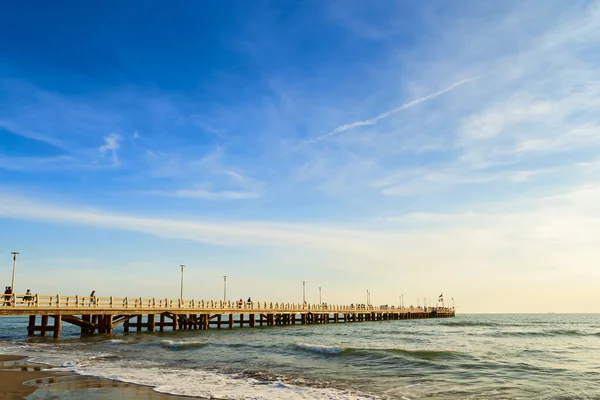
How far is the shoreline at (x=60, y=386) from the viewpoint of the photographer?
14.1 metres

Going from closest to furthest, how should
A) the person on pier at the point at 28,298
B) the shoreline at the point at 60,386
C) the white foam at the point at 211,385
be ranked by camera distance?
the shoreline at the point at 60,386, the white foam at the point at 211,385, the person on pier at the point at 28,298

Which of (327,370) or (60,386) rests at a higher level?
(60,386)

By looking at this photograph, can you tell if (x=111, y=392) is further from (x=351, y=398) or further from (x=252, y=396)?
(x=351, y=398)

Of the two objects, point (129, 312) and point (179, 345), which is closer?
point (179, 345)

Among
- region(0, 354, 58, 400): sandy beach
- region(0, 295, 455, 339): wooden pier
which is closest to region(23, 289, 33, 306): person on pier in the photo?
region(0, 295, 455, 339): wooden pier

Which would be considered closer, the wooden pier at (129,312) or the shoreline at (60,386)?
the shoreline at (60,386)

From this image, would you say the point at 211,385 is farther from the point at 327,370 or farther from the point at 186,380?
the point at 327,370

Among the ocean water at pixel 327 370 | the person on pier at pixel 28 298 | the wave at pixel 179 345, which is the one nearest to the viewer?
the ocean water at pixel 327 370

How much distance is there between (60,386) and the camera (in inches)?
617

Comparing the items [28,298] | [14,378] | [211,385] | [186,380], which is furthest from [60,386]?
[28,298]

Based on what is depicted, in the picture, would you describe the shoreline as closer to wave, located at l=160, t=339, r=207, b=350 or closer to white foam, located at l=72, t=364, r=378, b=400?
white foam, located at l=72, t=364, r=378, b=400

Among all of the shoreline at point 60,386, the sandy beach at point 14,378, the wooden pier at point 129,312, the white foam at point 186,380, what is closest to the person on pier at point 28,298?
the wooden pier at point 129,312

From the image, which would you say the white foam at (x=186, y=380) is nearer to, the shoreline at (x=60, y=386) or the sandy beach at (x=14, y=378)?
the shoreline at (x=60, y=386)

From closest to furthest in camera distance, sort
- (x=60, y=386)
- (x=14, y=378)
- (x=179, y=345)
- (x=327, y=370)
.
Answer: (x=60, y=386), (x=14, y=378), (x=327, y=370), (x=179, y=345)
